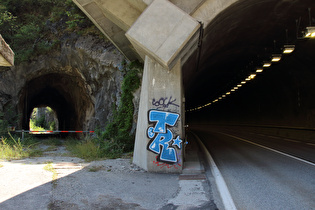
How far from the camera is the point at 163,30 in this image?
8.09m

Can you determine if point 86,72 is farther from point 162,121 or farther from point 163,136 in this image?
point 163,136

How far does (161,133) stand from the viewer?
8.81 m

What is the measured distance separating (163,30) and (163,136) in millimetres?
3403

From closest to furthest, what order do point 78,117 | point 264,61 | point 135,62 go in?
point 135,62 < point 264,61 < point 78,117

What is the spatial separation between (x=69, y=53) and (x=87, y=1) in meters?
10.3

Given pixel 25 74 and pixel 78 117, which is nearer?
pixel 25 74

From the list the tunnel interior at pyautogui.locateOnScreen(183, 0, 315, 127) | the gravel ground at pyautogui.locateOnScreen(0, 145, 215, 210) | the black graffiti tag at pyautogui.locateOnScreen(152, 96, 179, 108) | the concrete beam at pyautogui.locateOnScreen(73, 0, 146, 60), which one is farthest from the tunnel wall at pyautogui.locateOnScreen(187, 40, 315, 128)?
the gravel ground at pyautogui.locateOnScreen(0, 145, 215, 210)

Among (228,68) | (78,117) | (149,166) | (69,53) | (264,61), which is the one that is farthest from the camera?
(78,117)

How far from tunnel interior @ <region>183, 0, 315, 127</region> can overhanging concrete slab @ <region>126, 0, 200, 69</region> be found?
1758 mm

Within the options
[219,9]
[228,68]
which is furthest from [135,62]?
[228,68]

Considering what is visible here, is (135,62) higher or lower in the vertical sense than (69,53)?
lower

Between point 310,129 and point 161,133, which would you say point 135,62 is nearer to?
point 161,133

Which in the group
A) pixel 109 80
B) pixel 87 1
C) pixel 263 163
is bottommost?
pixel 263 163

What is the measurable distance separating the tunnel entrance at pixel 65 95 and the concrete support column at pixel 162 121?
1354 cm
